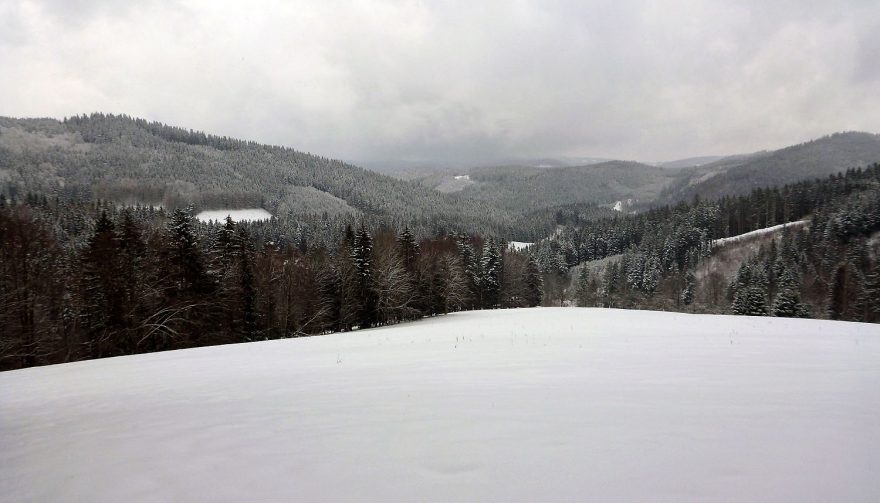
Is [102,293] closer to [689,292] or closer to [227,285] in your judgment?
[227,285]

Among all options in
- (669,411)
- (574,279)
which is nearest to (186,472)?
(669,411)

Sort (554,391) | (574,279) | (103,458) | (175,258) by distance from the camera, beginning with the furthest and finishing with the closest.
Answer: (574,279) → (175,258) → (554,391) → (103,458)

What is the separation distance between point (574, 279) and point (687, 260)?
3376 cm

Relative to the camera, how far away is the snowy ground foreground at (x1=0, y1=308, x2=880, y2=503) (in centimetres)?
399

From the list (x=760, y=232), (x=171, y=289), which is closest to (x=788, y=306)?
(x=171, y=289)

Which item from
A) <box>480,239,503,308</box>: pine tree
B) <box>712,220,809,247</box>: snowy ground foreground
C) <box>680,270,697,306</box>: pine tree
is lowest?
<box>680,270,697,306</box>: pine tree

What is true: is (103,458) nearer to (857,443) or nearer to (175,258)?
(857,443)

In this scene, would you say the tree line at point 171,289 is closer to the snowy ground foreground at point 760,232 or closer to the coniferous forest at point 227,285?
the coniferous forest at point 227,285

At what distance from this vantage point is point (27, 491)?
4414 millimetres

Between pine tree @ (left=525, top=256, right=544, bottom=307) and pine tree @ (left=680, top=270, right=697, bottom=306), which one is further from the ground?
pine tree @ (left=525, top=256, right=544, bottom=307)

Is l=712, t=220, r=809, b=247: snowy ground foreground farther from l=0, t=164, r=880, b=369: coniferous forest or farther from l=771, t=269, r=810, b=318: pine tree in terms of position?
l=771, t=269, r=810, b=318: pine tree

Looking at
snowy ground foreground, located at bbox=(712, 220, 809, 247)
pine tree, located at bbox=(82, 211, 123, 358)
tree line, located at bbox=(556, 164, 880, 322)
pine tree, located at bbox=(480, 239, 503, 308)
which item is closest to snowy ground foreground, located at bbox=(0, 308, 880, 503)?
pine tree, located at bbox=(82, 211, 123, 358)

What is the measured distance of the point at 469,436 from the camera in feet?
17.5

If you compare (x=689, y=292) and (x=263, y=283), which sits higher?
(x=263, y=283)
